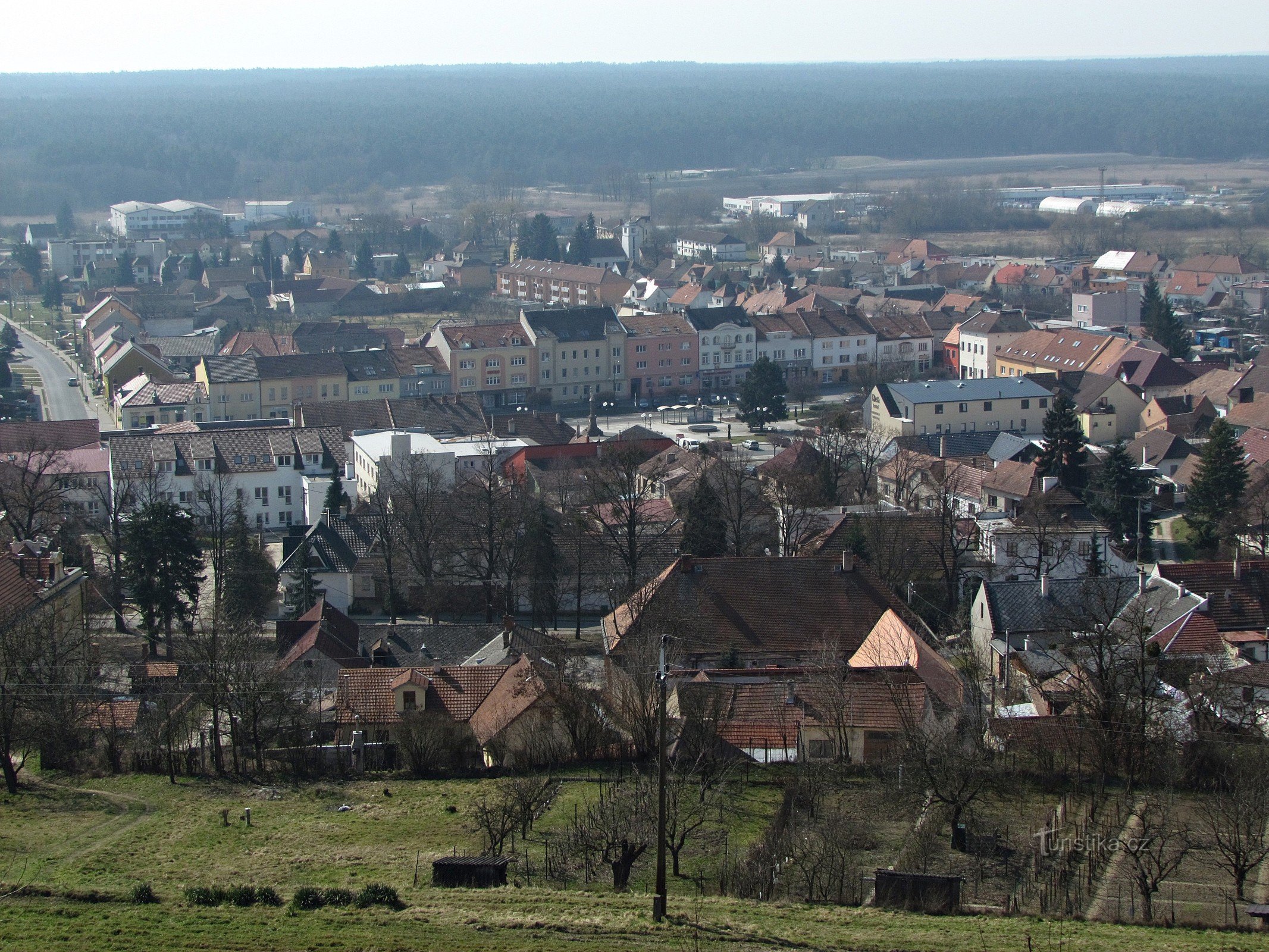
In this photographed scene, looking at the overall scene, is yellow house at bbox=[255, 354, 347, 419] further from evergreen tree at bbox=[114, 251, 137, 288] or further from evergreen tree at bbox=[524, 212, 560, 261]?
evergreen tree at bbox=[524, 212, 560, 261]

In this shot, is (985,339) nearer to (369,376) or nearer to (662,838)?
(369,376)

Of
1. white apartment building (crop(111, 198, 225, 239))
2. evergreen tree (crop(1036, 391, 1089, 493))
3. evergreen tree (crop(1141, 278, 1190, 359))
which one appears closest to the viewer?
evergreen tree (crop(1036, 391, 1089, 493))

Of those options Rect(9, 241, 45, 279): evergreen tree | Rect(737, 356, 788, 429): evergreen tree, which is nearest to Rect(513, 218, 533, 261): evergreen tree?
Rect(9, 241, 45, 279): evergreen tree

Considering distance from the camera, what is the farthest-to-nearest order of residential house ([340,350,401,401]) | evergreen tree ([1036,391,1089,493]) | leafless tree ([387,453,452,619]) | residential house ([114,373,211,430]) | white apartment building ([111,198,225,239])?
1. white apartment building ([111,198,225,239])
2. residential house ([340,350,401,401])
3. residential house ([114,373,211,430])
4. evergreen tree ([1036,391,1089,493])
5. leafless tree ([387,453,452,619])

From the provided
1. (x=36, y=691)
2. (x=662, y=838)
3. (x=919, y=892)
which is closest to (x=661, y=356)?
(x=36, y=691)

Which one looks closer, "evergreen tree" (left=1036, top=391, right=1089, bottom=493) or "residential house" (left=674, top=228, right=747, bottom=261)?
"evergreen tree" (left=1036, top=391, right=1089, bottom=493)
